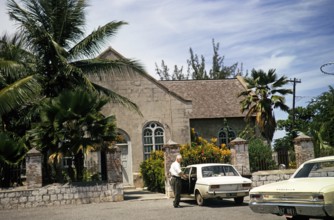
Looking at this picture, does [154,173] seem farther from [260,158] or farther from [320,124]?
[320,124]

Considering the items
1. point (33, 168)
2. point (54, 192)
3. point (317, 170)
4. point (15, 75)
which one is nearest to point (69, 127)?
point (33, 168)

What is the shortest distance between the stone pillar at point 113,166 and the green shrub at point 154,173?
2.50 meters

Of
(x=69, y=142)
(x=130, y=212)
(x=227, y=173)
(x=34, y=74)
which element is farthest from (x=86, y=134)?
(x=227, y=173)

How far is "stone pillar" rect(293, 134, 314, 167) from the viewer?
16.7 metres

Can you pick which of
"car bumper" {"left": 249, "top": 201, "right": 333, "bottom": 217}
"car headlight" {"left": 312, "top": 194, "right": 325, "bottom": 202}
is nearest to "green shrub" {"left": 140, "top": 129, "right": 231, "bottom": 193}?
"car bumper" {"left": 249, "top": 201, "right": 333, "bottom": 217}

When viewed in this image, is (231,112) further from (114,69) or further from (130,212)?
(130,212)

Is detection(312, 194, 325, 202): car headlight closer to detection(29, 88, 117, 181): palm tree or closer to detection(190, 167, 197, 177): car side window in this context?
detection(190, 167, 197, 177): car side window

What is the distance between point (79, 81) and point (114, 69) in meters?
1.68

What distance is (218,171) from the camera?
1354cm

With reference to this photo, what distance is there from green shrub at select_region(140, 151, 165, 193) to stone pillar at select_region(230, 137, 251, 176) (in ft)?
10.8

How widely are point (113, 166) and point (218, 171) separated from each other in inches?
178

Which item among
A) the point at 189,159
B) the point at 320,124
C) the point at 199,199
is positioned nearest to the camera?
the point at 199,199

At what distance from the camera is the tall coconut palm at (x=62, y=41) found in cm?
1691

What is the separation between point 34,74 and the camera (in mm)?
16609
